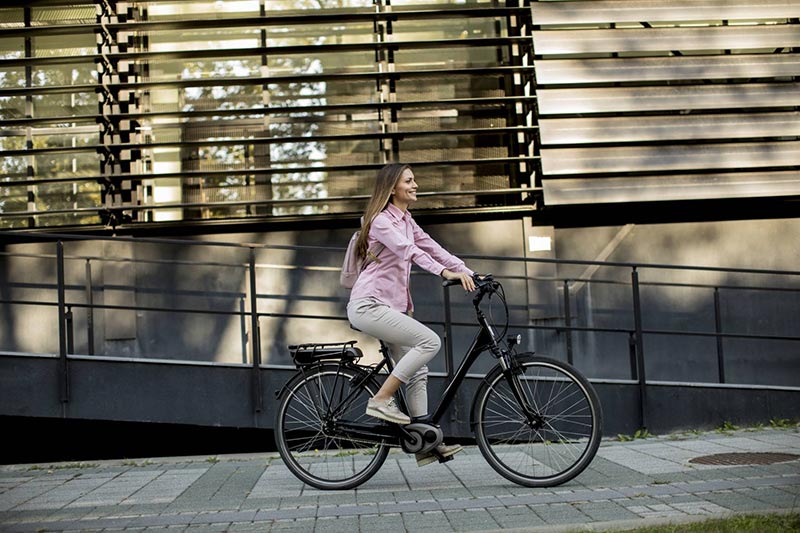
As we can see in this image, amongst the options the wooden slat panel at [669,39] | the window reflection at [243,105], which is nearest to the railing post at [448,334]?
the window reflection at [243,105]

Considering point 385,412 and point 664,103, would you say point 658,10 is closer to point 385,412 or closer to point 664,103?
point 664,103

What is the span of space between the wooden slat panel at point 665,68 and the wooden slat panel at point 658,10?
0.43 m

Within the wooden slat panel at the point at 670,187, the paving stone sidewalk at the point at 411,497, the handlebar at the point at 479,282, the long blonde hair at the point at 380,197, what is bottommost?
the paving stone sidewalk at the point at 411,497

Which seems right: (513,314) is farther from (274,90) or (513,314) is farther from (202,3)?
(202,3)

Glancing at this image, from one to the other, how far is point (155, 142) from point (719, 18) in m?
6.23

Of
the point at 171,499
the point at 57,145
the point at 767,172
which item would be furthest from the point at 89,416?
the point at 767,172

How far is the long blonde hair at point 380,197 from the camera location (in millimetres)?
5875

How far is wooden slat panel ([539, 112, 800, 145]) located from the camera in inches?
412

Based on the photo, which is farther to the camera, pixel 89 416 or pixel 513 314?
pixel 513 314

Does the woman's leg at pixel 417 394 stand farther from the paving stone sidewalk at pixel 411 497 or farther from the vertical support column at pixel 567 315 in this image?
the vertical support column at pixel 567 315

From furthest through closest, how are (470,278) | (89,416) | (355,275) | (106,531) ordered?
(89,416) → (355,275) → (470,278) → (106,531)

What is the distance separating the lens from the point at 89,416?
332 inches

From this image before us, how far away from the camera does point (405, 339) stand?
5.75 metres

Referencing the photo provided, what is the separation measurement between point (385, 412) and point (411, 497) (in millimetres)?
509
